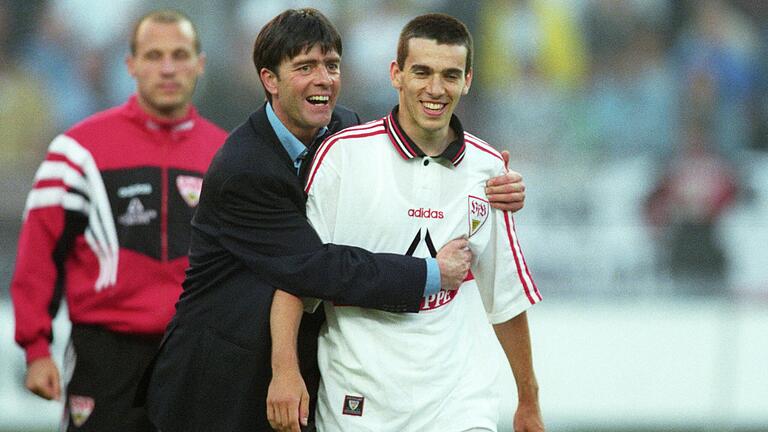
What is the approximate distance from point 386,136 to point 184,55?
5.57 ft

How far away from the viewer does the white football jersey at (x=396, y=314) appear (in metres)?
3.97

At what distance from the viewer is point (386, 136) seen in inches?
161

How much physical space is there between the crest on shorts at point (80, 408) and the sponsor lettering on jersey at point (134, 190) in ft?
2.57

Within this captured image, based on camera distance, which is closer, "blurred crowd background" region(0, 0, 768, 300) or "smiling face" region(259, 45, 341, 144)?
"smiling face" region(259, 45, 341, 144)

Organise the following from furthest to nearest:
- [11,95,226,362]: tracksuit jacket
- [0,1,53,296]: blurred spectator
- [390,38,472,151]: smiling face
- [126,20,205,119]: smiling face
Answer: [0,1,53,296]: blurred spectator
[126,20,205,119]: smiling face
[11,95,226,362]: tracksuit jacket
[390,38,472,151]: smiling face

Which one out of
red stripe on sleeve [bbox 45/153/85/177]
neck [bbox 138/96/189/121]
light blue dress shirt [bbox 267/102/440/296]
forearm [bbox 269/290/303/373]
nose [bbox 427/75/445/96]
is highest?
nose [bbox 427/75/445/96]

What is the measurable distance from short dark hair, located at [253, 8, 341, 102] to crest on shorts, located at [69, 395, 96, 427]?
5.77ft

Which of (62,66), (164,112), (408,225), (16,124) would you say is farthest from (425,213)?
(62,66)

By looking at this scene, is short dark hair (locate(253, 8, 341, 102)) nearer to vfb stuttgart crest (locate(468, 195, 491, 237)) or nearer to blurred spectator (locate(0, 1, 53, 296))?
vfb stuttgart crest (locate(468, 195, 491, 237))

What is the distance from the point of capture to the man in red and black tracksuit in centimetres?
521

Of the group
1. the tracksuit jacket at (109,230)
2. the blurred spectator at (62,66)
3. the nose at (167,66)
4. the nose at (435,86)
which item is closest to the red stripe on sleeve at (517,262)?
the nose at (435,86)

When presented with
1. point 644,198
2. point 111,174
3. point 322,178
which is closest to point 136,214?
point 111,174

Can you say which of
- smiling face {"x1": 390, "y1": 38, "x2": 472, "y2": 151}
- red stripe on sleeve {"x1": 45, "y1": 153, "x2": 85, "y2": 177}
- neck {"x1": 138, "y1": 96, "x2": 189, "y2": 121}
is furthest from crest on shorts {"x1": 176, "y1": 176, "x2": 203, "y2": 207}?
smiling face {"x1": 390, "y1": 38, "x2": 472, "y2": 151}

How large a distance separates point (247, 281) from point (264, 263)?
4.7 inches
